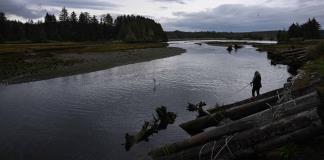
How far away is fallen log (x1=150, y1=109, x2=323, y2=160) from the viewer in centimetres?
904

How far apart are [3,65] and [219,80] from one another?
34597mm

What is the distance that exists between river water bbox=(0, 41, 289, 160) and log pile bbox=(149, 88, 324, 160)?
14.0 feet

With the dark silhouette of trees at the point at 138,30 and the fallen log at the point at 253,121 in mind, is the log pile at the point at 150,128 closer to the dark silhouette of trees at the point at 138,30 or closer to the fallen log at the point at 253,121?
the fallen log at the point at 253,121

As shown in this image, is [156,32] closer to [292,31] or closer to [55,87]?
[292,31]

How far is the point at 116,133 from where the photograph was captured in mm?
18047

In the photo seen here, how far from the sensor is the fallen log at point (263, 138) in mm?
9039

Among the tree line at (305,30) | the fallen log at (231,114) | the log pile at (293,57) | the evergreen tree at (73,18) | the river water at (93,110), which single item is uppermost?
the evergreen tree at (73,18)

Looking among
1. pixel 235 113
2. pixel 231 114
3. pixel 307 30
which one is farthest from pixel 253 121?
pixel 307 30

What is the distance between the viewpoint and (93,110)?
23750 millimetres

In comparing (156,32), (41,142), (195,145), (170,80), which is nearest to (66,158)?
(41,142)

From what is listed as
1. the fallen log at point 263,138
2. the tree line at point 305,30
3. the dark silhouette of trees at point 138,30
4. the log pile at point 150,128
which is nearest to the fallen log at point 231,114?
the log pile at point 150,128

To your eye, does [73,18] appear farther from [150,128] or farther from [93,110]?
[150,128]

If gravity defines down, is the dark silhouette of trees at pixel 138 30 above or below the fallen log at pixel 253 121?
above

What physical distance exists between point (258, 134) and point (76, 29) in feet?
535
